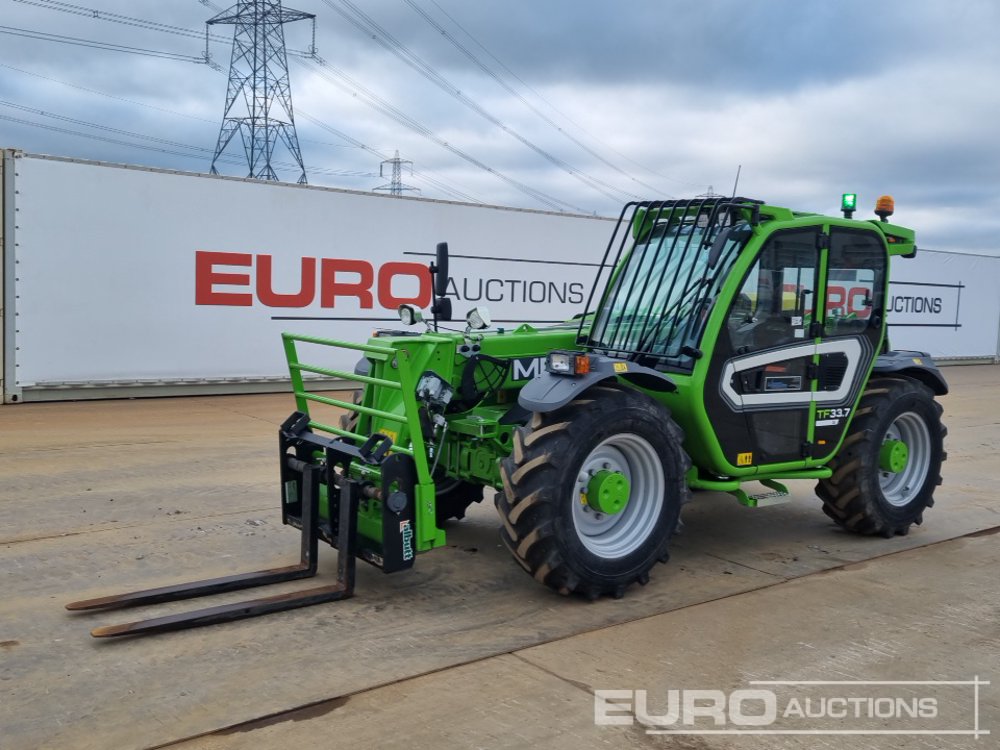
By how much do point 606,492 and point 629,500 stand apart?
1.02 ft

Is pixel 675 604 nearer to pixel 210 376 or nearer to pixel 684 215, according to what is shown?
pixel 684 215

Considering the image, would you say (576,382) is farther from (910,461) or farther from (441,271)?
(910,461)

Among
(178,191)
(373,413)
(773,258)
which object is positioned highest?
(178,191)

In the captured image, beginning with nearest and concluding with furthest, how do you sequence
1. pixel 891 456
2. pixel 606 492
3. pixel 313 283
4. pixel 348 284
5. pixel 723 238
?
pixel 606 492
pixel 723 238
pixel 891 456
pixel 313 283
pixel 348 284

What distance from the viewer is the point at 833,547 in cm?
637

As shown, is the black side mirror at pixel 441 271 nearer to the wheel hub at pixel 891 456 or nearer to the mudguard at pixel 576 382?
the mudguard at pixel 576 382

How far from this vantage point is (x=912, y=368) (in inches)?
266

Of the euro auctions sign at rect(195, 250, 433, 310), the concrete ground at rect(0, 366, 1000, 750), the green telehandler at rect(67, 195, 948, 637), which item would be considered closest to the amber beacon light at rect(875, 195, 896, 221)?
the green telehandler at rect(67, 195, 948, 637)

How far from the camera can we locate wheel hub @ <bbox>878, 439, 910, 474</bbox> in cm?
652

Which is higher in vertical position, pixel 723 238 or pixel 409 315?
pixel 723 238

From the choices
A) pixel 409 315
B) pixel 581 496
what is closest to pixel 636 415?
pixel 581 496

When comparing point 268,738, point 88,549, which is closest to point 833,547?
point 268,738

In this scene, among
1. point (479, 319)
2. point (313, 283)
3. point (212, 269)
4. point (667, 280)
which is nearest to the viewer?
point (479, 319)

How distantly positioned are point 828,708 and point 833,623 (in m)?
1.05
